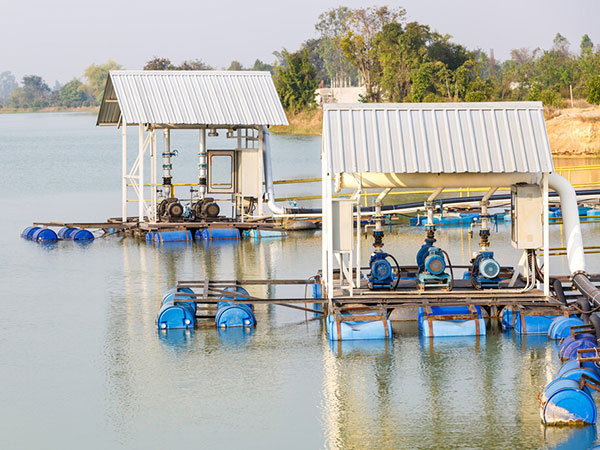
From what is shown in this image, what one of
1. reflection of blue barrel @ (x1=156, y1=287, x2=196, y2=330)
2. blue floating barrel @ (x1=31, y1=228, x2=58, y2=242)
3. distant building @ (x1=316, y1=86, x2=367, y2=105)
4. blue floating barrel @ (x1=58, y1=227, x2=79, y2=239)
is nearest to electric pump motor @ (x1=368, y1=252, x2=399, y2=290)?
reflection of blue barrel @ (x1=156, y1=287, x2=196, y2=330)

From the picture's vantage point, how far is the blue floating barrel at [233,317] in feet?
55.0

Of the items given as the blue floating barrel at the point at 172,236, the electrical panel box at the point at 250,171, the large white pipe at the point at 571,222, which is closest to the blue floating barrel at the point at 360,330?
the large white pipe at the point at 571,222

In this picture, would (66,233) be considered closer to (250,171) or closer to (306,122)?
(250,171)

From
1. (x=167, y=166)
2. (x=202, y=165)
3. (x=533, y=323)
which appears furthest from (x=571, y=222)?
(x=167, y=166)

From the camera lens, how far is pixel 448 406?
12.7m

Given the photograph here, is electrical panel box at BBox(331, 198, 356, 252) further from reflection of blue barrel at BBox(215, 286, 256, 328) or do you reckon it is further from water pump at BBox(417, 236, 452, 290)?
reflection of blue barrel at BBox(215, 286, 256, 328)

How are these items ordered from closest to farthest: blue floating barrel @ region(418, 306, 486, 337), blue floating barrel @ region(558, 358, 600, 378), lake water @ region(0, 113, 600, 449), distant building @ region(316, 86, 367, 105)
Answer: lake water @ region(0, 113, 600, 449) → blue floating barrel @ region(558, 358, 600, 378) → blue floating barrel @ region(418, 306, 486, 337) → distant building @ region(316, 86, 367, 105)

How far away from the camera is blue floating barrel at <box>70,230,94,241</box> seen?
94.5 ft

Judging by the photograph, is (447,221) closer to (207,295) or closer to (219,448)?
(207,295)

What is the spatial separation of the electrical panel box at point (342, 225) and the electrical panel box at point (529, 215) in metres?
2.71

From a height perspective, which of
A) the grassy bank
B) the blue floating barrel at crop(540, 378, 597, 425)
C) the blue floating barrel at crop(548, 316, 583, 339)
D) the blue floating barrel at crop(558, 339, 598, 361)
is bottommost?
the blue floating barrel at crop(540, 378, 597, 425)

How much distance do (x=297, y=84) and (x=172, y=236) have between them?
7626 cm

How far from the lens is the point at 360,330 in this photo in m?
15.8

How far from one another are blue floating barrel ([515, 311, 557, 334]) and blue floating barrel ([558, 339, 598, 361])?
164 cm
